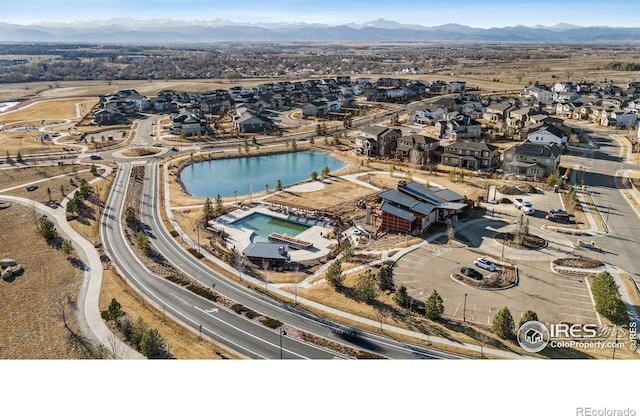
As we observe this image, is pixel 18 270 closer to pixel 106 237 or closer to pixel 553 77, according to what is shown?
pixel 106 237

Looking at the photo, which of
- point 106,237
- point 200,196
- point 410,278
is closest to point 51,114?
point 200,196

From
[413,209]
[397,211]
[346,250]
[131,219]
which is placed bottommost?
[131,219]

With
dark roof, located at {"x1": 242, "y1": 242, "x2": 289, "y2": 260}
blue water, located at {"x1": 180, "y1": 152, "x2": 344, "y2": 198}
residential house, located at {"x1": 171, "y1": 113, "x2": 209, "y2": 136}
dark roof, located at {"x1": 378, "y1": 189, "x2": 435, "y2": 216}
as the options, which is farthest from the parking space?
residential house, located at {"x1": 171, "y1": 113, "x2": 209, "y2": 136}

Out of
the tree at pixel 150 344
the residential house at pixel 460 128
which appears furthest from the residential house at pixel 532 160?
the tree at pixel 150 344

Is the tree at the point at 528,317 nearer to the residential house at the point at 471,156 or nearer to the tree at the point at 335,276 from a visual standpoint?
the tree at the point at 335,276

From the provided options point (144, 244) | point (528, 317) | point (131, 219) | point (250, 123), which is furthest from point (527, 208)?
point (250, 123)

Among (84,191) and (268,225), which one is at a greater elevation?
(84,191)

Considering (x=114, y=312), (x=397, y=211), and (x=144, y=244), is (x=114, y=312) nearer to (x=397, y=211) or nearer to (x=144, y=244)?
(x=144, y=244)
